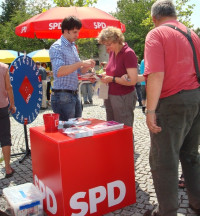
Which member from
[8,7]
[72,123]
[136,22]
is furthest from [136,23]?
[72,123]

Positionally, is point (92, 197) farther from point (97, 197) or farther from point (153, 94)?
point (153, 94)

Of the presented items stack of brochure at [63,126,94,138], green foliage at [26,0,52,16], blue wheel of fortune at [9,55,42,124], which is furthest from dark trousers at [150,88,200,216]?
green foliage at [26,0,52,16]

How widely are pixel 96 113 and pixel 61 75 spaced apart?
19.8 ft

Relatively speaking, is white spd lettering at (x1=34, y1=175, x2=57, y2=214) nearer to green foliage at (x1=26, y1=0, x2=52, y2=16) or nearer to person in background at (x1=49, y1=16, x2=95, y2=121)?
person in background at (x1=49, y1=16, x2=95, y2=121)

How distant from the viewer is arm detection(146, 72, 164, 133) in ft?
6.89

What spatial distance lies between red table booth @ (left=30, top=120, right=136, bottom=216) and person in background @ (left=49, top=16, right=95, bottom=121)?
2.13 ft

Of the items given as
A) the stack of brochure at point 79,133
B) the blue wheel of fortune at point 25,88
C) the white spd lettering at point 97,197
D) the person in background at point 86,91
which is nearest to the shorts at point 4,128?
the blue wheel of fortune at point 25,88

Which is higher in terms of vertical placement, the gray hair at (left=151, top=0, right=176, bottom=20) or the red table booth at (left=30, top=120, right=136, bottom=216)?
the gray hair at (left=151, top=0, right=176, bottom=20)

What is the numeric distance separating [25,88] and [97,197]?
249 cm

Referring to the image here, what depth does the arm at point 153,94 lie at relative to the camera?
6.89 feet

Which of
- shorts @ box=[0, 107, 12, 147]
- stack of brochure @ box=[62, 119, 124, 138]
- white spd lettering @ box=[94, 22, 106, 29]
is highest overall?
white spd lettering @ box=[94, 22, 106, 29]

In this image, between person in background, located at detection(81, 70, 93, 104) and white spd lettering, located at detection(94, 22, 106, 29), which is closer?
white spd lettering, located at detection(94, 22, 106, 29)

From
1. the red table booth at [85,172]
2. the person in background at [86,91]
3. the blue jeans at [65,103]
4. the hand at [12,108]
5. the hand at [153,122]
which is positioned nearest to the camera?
the hand at [153,122]

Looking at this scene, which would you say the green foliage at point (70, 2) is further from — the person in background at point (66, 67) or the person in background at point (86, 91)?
the person in background at point (66, 67)
